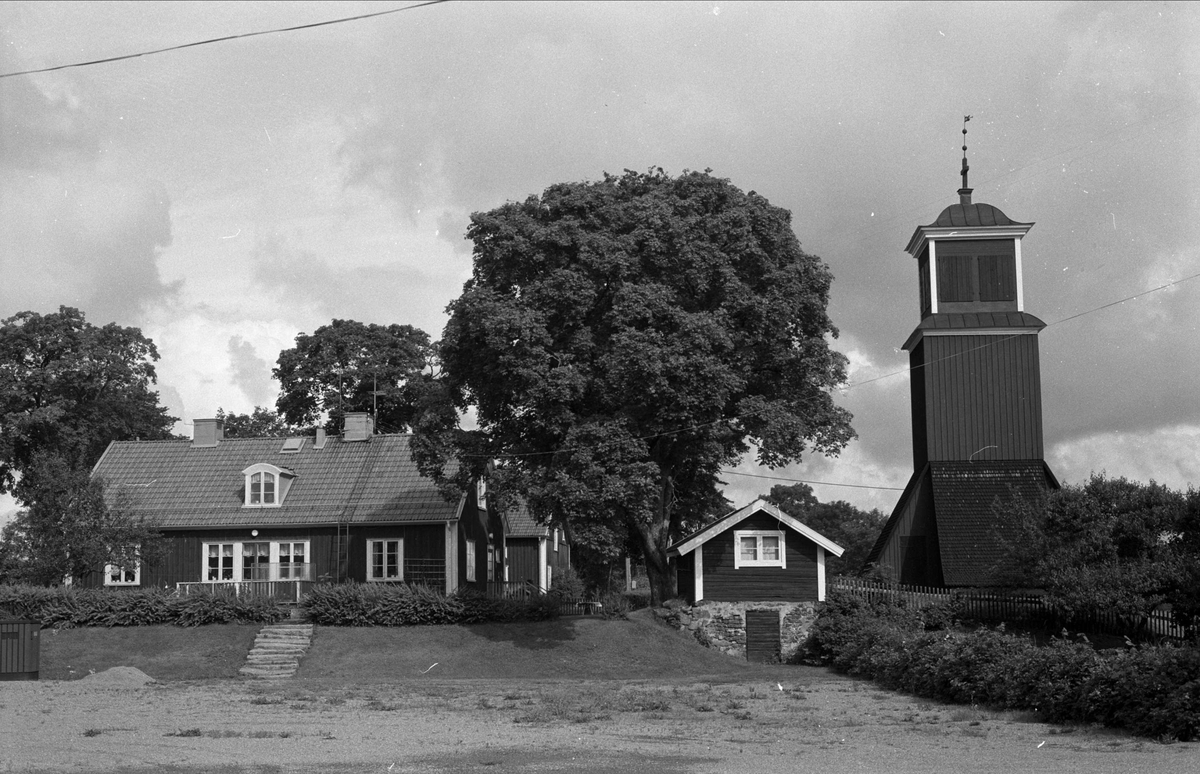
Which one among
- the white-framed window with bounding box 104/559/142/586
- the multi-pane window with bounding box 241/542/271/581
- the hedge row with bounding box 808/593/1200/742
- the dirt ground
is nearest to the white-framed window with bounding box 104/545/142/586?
the white-framed window with bounding box 104/559/142/586

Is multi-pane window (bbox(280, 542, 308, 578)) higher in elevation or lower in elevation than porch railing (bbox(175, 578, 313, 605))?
higher

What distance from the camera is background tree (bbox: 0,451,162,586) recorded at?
4144cm

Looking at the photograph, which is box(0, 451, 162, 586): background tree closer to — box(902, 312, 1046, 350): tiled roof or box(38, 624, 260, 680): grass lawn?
box(38, 624, 260, 680): grass lawn

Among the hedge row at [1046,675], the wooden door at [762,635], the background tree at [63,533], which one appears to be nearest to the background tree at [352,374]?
the background tree at [63,533]

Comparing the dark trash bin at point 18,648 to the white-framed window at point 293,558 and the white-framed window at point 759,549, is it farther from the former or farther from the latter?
the white-framed window at point 759,549

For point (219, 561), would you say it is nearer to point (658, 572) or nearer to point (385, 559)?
point (385, 559)

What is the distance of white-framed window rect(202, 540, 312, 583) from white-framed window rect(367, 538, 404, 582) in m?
2.45

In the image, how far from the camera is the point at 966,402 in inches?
1753

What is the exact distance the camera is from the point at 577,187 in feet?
127

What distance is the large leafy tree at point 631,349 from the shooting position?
3566cm

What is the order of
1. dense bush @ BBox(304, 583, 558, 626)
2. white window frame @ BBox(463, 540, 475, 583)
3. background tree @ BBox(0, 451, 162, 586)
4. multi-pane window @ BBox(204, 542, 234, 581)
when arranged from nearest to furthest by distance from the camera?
1. dense bush @ BBox(304, 583, 558, 626)
2. background tree @ BBox(0, 451, 162, 586)
3. multi-pane window @ BBox(204, 542, 234, 581)
4. white window frame @ BBox(463, 540, 475, 583)

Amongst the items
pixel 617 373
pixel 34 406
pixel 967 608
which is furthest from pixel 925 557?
pixel 34 406

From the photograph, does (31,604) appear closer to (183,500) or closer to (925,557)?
(183,500)

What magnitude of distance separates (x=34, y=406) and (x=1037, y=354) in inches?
1730
